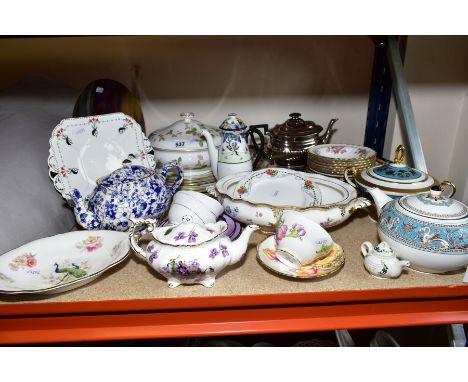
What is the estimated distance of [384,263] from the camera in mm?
632

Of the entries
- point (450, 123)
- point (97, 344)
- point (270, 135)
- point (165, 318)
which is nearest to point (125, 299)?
point (165, 318)

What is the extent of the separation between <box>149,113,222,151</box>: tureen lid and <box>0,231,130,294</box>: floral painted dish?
27 cm

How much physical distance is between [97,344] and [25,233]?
371mm

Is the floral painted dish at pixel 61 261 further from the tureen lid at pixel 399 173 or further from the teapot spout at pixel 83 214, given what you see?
the tureen lid at pixel 399 173

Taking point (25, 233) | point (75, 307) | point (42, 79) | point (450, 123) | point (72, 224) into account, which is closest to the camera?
point (75, 307)

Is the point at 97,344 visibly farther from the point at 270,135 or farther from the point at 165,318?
the point at 270,135

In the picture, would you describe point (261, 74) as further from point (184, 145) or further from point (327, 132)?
point (184, 145)

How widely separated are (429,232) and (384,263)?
0.09m

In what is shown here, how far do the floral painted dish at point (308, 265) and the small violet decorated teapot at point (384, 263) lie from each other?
0.16ft

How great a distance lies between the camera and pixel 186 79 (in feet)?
3.65

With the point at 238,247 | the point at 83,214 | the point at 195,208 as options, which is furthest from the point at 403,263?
the point at 83,214

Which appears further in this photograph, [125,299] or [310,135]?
[310,135]

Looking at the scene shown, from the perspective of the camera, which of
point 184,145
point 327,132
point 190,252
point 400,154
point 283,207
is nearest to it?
point 190,252

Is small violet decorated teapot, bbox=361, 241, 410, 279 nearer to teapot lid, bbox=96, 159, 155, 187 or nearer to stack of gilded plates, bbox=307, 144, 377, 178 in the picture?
stack of gilded plates, bbox=307, 144, 377, 178
